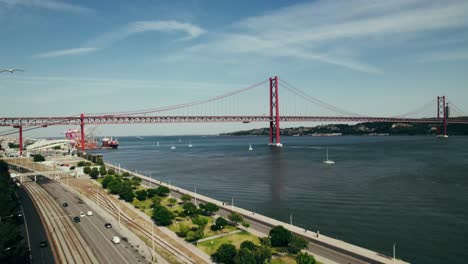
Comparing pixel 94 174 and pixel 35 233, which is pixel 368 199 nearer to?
pixel 35 233

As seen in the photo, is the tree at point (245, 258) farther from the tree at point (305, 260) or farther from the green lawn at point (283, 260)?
the tree at point (305, 260)

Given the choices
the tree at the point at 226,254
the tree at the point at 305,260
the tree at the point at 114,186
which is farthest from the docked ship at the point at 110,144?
the tree at the point at 305,260

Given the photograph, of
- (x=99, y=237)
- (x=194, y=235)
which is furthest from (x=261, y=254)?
(x=99, y=237)

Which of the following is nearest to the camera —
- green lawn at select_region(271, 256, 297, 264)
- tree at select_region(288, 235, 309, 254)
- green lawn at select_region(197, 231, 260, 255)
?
green lawn at select_region(271, 256, 297, 264)

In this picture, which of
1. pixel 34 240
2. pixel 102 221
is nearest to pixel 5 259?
pixel 34 240

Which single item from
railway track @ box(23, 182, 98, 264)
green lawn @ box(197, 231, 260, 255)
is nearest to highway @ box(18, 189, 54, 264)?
railway track @ box(23, 182, 98, 264)

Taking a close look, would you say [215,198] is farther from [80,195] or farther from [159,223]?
[80,195]

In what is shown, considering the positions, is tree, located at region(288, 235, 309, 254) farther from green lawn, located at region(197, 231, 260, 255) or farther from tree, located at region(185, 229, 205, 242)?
tree, located at region(185, 229, 205, 242)
